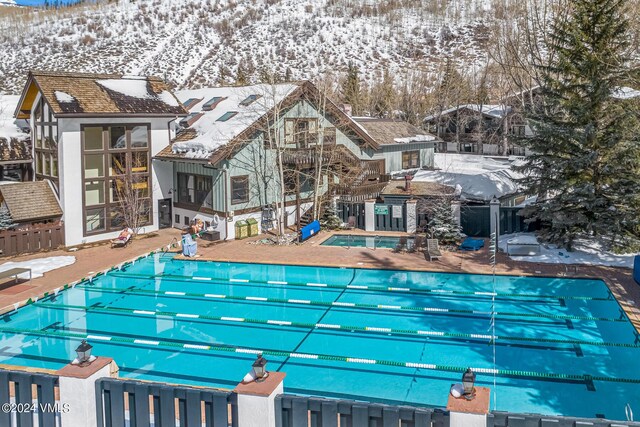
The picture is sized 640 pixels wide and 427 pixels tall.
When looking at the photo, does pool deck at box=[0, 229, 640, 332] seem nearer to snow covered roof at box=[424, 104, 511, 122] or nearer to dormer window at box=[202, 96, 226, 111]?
dormer window at box=[202, 96, 226, 111]

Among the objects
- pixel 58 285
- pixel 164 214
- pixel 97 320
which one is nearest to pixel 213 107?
pixel 164 214

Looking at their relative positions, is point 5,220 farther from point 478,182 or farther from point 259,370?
point 478,182

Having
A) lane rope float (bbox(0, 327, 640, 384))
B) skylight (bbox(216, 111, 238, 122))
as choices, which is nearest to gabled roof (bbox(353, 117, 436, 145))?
skylight (bbox(216, 111, 238, 122))

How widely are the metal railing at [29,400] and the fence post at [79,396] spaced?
0.15m

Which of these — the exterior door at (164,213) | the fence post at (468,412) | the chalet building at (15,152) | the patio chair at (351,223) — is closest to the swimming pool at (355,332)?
the fence post at (468,412)

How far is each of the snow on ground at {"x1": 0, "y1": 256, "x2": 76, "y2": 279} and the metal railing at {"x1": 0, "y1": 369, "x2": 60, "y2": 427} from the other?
13.2 m

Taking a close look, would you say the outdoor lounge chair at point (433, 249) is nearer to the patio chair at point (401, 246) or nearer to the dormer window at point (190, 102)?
the patio chair at point (401, 246)

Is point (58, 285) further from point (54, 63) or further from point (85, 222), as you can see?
point (54, 63)

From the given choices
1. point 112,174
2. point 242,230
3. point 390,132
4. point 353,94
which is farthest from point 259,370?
point 353,94

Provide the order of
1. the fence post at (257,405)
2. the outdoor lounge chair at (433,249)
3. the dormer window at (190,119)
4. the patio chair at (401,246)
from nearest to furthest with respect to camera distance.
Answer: the fence post at (257,405), the outdoor lounge chair at (433,249), the patio chair at (401,246), the dormer window at (190,119)

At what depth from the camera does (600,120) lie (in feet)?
63.9

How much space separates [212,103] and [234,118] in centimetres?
385

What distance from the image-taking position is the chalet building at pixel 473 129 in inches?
2131

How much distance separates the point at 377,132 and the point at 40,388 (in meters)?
29.5
